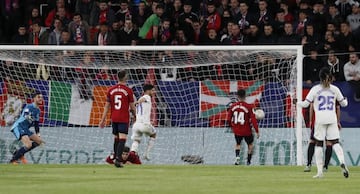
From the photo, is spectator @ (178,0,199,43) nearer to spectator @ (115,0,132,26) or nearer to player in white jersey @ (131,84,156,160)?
spectator @ (115,0,132,26)

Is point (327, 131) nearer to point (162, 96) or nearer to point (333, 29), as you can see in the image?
point (162, 96)

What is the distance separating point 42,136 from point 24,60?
183 cm

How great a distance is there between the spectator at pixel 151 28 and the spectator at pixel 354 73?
195 inches

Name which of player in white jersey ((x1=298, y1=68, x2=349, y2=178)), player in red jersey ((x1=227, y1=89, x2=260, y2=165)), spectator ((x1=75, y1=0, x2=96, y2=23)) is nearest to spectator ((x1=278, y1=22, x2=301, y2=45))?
player in red jersey ((x1=227, y1=89, x2=260, y2=165))

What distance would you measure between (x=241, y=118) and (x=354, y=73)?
9.52 feet

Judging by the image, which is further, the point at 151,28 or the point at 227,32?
the point at 151,28

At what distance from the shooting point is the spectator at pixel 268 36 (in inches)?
1118

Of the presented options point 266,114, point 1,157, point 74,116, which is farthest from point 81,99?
point 266,114

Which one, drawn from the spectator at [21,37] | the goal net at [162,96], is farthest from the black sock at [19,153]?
the spectator at [21,37]

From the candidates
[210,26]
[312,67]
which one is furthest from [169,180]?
[210,26]

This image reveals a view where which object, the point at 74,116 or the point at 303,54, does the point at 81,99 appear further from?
the point at 303,54

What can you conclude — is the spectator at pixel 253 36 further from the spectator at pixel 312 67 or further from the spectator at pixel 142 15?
the spectator at pixel 142 15

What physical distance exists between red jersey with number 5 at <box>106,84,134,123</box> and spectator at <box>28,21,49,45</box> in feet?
19.8

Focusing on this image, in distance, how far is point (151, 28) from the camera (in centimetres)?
2970
